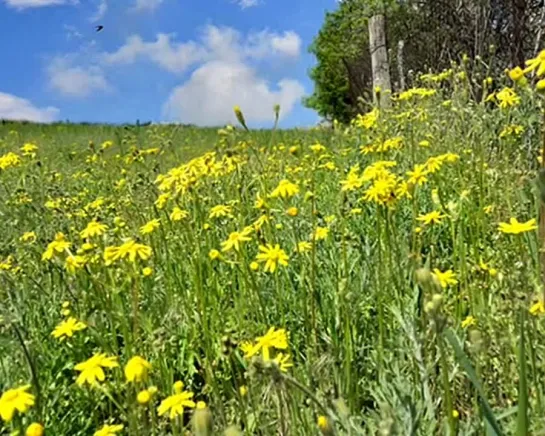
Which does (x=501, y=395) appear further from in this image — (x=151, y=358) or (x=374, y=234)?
(x=374, y=234)

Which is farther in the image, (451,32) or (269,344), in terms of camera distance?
(451,32)

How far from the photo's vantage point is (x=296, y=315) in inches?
68.5

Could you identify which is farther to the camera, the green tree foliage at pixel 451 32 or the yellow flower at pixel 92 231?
the green tree foliage at pixel 451 32

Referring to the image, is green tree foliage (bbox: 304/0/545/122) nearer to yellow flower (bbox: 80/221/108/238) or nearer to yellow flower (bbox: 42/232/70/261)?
yellow flower (bbox: 80/221/108/238)

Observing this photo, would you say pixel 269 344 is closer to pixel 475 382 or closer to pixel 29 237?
pixel 475 382

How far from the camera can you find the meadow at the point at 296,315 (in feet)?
3.36

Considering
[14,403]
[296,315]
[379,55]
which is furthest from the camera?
[379,55]

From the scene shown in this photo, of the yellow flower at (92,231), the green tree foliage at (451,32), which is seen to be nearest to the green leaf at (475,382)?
the yellow flower at (92,231)

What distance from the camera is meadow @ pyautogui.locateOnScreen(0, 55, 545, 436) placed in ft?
3.36

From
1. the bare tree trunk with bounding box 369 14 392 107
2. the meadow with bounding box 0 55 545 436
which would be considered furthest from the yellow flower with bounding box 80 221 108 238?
the bare tree trunk with bounding box 369 14 392 107

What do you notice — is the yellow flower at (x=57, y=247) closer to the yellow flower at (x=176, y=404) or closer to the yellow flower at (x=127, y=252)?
the yellow flower at (x=127, y=252)

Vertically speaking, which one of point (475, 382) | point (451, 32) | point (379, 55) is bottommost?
point (475, 382)

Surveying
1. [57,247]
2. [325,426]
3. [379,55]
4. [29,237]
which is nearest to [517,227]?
[325,426]

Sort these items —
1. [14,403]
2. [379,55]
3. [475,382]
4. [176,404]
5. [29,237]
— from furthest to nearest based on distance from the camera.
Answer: [379,55]
[29,237]
[176,404]
[14,403]
[475,382]
